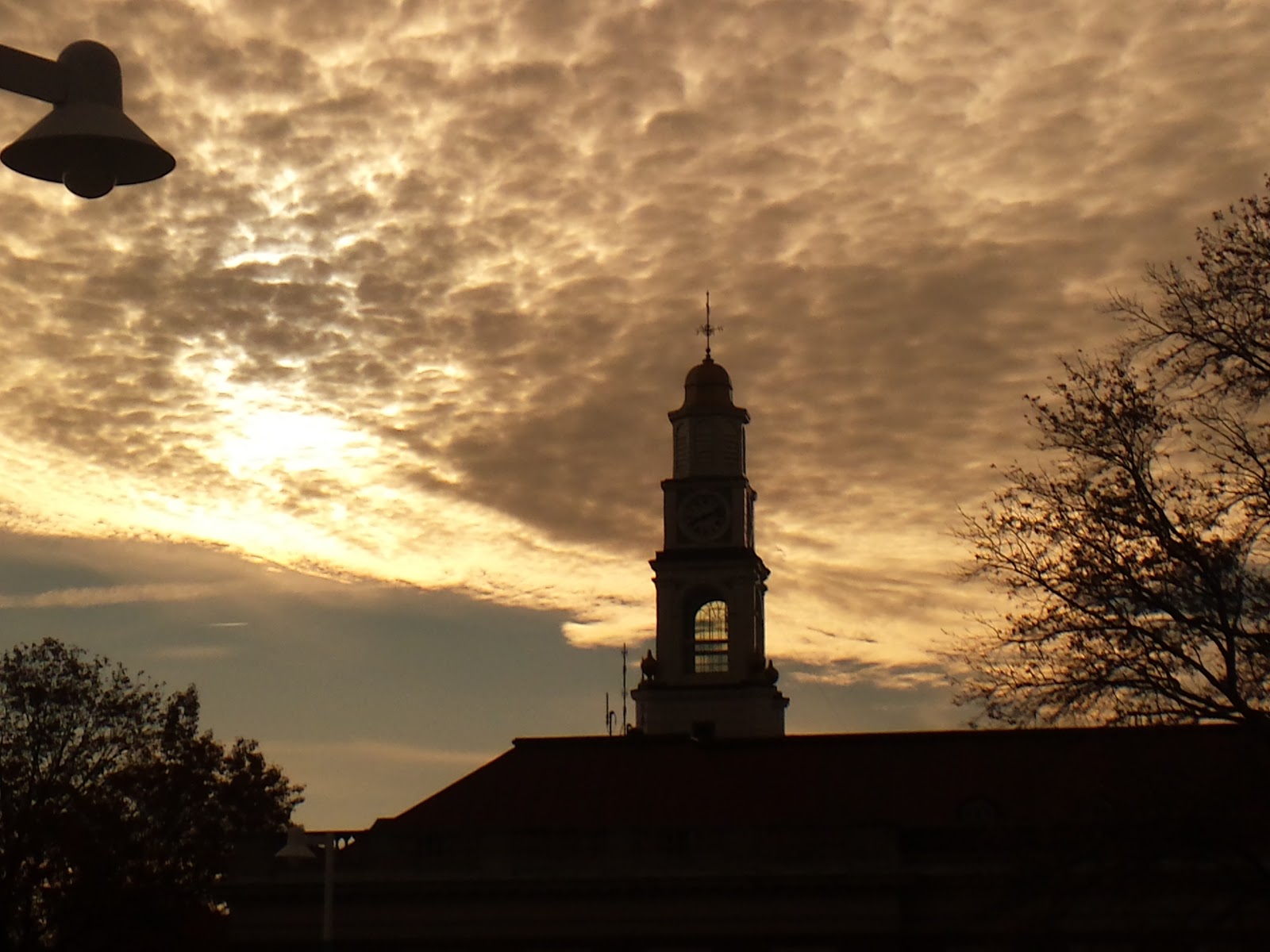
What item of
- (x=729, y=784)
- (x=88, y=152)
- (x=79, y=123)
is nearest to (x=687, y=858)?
→ (x=729, y=784)

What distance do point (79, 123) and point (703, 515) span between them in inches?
2663

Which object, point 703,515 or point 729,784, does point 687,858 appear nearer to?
point 729,784

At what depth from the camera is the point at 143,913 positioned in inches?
2447

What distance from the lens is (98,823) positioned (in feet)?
198

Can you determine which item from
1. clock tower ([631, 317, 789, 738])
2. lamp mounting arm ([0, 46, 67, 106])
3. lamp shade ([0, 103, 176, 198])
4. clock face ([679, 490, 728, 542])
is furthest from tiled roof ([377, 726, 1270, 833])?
lamp mounting arm ([0, 46, 67, 106])

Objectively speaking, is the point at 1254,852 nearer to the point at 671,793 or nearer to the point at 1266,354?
the point at 1266,354

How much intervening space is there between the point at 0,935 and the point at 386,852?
1572 cm

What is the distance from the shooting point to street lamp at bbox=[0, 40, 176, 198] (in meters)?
12.5

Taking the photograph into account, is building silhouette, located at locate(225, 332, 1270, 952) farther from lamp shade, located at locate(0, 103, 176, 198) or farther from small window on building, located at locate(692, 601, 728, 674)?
lamp shade, located at locate(0, 103, 176, 198)

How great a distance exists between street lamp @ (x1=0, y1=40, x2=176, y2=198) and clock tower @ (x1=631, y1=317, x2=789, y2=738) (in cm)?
6579

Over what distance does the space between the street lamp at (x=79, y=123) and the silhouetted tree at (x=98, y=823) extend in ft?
→ 164

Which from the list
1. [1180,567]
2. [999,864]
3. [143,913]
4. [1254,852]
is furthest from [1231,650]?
[143,913]

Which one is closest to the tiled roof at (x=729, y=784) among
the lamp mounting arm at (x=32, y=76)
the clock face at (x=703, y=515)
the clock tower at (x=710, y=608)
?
the clock tower at (x=710, y=608)

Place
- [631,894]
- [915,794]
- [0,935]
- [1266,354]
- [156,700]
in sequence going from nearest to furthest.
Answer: [1266,354] < [631,894] < [915,794] < [0,935] < [156,700]
